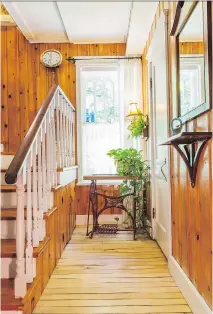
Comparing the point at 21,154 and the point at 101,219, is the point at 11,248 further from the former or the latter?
the point at 101,219

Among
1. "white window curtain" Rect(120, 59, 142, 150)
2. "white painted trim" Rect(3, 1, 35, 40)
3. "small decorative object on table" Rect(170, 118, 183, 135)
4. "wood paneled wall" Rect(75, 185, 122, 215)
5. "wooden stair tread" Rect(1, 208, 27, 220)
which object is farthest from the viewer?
"wood paneled wall" Rect(75, 185, 122, 215)

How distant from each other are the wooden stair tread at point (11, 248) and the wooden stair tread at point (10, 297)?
173mm

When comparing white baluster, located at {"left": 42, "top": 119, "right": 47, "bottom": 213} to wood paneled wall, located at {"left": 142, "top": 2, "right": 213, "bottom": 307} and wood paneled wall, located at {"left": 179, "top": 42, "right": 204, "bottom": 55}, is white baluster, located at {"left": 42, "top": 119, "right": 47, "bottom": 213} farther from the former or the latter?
wood paneled wall, located at {"left": 179, "top": 42, "right": 204, "bottom": 55}

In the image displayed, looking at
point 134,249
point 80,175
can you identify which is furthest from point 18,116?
point 134,249

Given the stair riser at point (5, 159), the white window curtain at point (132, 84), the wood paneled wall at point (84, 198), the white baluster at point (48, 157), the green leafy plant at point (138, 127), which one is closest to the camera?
the white baluster at point (48, 157)

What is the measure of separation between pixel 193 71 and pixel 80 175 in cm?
312

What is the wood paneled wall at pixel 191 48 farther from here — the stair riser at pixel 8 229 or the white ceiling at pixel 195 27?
the stair riser at pixel 8 229

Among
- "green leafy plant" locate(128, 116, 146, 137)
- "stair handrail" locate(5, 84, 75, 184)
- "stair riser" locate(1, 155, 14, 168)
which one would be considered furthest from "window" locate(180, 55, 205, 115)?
"stair riser" locate(1, 155, 14, 168)

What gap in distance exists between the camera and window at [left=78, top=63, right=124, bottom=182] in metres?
4.84

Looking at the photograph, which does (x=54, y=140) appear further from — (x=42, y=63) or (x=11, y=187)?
(x=42, y=63)

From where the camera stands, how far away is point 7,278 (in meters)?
2.18

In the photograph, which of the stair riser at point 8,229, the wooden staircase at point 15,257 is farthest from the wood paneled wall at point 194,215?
the stair riser at point 8,229

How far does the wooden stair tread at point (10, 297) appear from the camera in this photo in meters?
1.81

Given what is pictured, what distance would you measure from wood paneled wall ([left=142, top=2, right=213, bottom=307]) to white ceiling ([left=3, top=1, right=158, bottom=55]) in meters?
1.07
